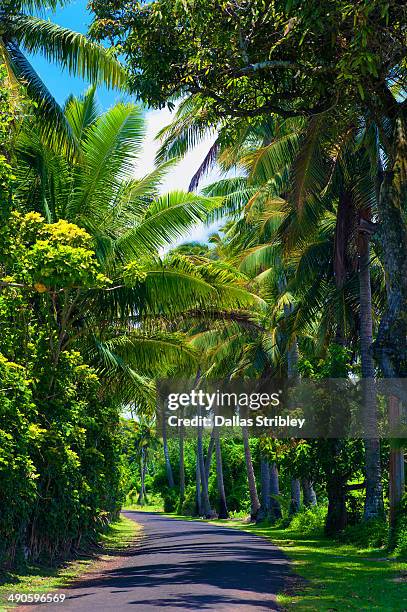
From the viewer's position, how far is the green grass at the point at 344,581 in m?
9.96

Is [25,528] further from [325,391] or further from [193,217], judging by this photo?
[325,391]

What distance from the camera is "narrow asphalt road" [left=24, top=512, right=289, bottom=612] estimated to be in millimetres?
9562

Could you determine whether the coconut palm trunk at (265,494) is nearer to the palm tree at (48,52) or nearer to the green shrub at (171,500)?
the palm tree at (48,52)

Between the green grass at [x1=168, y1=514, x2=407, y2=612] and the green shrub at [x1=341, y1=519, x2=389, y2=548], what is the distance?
32 cm

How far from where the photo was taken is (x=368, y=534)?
60.7 feet

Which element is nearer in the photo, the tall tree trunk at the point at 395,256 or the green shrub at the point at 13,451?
the green shrub at the point at 13,451

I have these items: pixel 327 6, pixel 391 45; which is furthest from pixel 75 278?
pixel 391 45

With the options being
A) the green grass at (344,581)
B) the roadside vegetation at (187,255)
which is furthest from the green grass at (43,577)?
the green grass at (344,581)

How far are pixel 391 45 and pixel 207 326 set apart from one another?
24.0 m

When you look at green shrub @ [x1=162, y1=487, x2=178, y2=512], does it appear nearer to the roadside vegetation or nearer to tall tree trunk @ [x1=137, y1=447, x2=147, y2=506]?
tall tree trunk @ [x1=137, y1=447, x2=147, y2=506]

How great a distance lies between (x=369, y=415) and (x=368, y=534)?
116 inches

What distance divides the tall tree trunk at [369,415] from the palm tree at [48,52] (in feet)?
27.6

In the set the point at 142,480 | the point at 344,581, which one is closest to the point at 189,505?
the point at 142,480

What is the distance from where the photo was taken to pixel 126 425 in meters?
25.3
